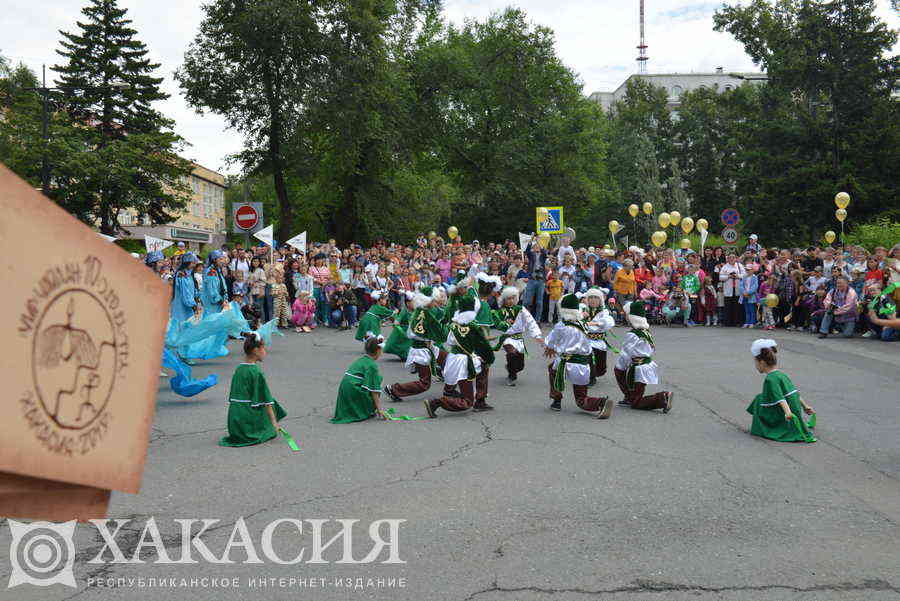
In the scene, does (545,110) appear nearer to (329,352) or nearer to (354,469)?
(329,352)

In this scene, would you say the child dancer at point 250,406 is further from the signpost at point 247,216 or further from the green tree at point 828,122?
the green tree at point 828,122

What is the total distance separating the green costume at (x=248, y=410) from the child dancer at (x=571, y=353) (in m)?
3.51

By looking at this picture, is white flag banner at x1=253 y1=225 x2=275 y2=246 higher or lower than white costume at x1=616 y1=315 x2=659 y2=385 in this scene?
higher

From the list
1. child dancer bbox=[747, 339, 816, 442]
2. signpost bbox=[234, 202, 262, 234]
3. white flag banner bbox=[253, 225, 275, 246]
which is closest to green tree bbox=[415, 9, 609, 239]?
white flag banner bbox=[253, 225, 275, 246]

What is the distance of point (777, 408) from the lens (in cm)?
771

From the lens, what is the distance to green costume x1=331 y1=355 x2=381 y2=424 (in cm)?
860

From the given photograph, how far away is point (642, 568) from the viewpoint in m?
4.36

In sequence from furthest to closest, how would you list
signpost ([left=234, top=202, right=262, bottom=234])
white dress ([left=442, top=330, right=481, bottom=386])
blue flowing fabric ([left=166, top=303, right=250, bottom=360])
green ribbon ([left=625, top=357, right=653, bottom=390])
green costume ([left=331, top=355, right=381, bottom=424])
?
signpost ([left=234, top=202, right=262, bottom=234]), blue flowing fabric ([left=166, top=303, right=250, bottom=360]), green ribbon ([left=625, top=357, right=653, bottom=390]), white dress ([left=442, top=330, right=481, bottom=386]), green costume ([left=331, top=355, right=381, bottom=424])

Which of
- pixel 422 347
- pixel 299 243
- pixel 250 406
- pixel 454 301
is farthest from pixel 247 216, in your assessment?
pixel 250 406

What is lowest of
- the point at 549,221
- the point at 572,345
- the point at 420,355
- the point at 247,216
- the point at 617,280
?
the point at 420,355

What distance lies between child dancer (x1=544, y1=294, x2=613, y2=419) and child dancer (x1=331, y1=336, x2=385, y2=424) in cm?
218

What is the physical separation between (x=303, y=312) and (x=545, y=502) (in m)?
14.1

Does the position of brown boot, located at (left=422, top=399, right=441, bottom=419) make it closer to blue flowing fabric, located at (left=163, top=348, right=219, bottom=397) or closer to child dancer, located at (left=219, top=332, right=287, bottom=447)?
child dancer, located at (left=219, top=332, right=287, bottom=447)

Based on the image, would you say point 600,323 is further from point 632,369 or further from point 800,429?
point 800,429
